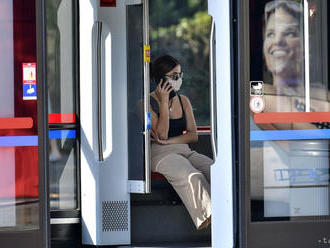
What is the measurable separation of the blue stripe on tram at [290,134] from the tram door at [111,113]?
4.48 feet

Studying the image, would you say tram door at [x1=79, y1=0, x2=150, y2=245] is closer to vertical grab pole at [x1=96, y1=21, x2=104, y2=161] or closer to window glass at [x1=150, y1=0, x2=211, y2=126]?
vertical grab pole at [x1=96, y1=21, x2=104, y2=161]

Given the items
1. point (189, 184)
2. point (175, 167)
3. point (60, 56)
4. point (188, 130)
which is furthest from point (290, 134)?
point (60, 56)

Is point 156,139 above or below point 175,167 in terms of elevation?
above

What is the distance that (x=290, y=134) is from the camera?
4.90m

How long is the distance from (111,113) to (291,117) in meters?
1.75

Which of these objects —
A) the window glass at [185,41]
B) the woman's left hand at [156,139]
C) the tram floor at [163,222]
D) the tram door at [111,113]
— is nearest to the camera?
the tram door at [111,113]

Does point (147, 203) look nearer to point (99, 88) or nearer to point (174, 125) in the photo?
point (174, 125)

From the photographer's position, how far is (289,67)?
16.0ft

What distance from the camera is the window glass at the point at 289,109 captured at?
485 cm

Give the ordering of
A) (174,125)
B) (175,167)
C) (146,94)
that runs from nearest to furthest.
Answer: (146,94)
(175,167)
(174,125)

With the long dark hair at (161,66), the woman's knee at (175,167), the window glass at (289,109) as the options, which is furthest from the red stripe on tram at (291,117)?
the long dark hair at (161,66)

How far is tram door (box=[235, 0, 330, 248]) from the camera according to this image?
15.9 ft

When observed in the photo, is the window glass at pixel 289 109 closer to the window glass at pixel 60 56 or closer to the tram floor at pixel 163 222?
the tram floor at pixel 163 222

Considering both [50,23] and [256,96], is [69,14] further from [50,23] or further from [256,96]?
[256,96]
